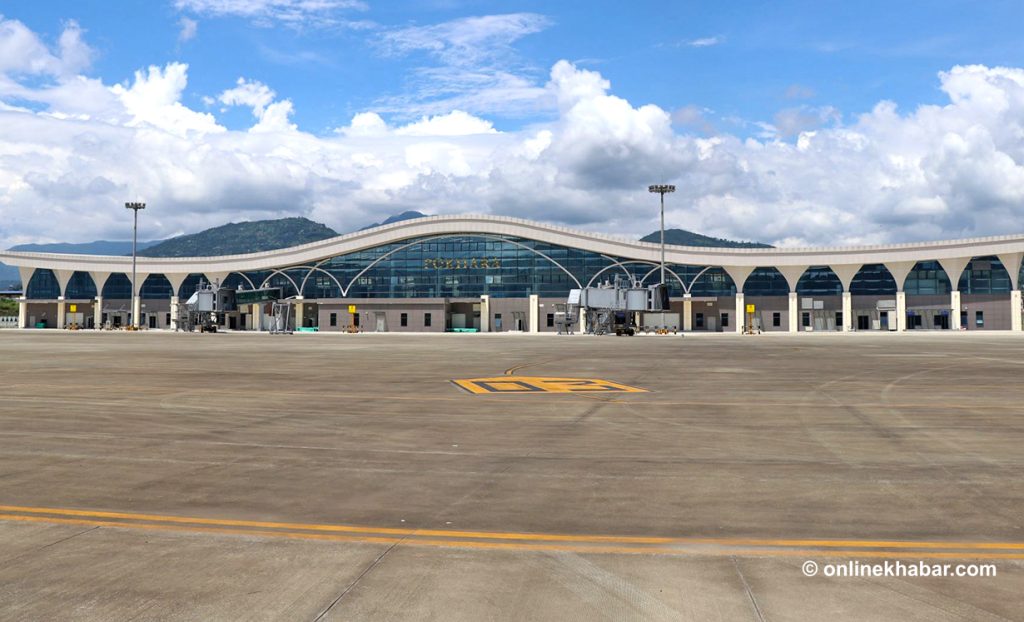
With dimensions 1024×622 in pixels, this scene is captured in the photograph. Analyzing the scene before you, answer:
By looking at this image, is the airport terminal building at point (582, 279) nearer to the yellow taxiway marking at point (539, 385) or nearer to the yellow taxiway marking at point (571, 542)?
the yellow taxiway marking at point (539, 385)

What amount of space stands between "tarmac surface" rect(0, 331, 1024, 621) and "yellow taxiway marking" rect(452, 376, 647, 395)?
10.7 ft

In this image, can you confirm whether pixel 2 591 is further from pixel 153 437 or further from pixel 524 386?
pixel 524 386

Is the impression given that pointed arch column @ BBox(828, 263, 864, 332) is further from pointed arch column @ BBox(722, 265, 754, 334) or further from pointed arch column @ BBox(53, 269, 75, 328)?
pointed arch column @ BBox(53, 269, 75, 328)

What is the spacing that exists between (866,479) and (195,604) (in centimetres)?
845

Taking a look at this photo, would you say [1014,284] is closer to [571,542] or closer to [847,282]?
[847,282]

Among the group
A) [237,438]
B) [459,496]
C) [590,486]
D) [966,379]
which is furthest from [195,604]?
[966,379]

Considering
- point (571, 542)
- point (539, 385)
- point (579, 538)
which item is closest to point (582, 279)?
point (539, 385)

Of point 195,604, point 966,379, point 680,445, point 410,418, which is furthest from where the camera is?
point 966,379

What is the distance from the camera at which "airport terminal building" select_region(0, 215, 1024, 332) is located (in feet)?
316

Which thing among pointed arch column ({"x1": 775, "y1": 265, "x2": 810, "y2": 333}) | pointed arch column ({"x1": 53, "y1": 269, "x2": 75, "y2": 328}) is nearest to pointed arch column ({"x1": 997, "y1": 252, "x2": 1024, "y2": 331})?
pointed arch column ({"x1": 775, "y1": 265, "x2": 810, "y2": 333})

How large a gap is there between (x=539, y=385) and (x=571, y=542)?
1562 centimetres

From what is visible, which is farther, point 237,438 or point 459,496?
point 237,438

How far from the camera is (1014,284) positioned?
306 ft

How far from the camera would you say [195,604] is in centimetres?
514
